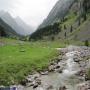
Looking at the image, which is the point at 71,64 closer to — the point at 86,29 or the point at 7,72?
the point at 7,72

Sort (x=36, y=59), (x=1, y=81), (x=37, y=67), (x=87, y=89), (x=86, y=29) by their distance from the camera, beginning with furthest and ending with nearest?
1. (x=86, y=29)
2. (x=36, y=59)
3. (x=37, y=67)
4. (x=1, y=81)
5. (x=87, y=89)

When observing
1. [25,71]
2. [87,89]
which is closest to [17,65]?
[25,71]

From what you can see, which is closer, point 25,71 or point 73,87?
point 73,87

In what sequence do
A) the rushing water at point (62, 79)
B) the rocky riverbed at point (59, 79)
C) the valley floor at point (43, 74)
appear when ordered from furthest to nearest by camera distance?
the valley floor at point (43, 74) < the rushing water at point (62, 79) < the rocky riverbed at point (59, 79)

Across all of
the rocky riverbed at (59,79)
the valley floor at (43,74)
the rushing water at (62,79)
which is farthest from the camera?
the valley floor at (43,74)

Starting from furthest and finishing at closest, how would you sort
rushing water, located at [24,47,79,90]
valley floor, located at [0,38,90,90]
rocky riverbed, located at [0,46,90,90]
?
valley floor, located at [0,38,90,90] → rushing water, located at [24,47,79,90] → rocky riverbed, located at [0,46,90,90]

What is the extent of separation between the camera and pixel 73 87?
103ft

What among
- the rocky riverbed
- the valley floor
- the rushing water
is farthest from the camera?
the valley floor

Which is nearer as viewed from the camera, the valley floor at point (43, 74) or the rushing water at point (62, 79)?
the rushing water at point (62, 79)

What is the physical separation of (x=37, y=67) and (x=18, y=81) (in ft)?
24.7

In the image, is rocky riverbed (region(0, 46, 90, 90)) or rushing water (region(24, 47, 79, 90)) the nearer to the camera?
rocky riverbed (region(0, 46, 90, 90))

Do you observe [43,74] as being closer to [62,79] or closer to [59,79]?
[59,79]

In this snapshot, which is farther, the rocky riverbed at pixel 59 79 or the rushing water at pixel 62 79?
the rushing water at pixel 62 79

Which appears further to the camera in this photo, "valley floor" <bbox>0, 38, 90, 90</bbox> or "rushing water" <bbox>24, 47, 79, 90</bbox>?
"valley floor" <bbox>0, 38, 90, 90</bbox>
